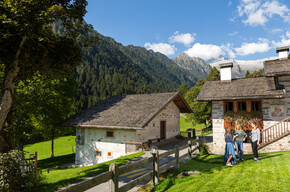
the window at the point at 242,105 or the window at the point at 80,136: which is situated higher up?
the window at the point at 242,105

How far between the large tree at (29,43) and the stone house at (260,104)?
10.9m

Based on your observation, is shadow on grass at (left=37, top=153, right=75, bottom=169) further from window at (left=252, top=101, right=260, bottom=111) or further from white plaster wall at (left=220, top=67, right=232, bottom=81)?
window at (left=252, top=101, right=260, bottom=111)

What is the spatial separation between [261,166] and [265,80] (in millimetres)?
9888

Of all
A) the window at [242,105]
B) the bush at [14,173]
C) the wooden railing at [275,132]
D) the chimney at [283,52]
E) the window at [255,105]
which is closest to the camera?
the bush at [14,173]

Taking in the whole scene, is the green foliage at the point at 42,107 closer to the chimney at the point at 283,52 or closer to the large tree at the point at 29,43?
the large tree at the point at 29,43

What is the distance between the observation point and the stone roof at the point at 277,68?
12.6 metres

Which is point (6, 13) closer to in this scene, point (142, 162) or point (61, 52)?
point (61, 52)

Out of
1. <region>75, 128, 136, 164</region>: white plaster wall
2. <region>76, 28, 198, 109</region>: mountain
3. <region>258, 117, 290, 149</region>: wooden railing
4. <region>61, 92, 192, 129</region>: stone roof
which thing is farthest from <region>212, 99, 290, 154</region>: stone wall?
<region>76, 28, 198, 109</region>: mountain

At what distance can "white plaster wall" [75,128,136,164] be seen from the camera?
53.9 feet

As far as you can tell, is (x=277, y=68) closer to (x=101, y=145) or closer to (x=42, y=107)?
(x=101, y=145)

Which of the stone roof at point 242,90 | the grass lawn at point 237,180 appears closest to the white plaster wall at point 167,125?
the stone roof at point 242,90

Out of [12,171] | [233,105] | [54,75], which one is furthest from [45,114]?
[233,105]

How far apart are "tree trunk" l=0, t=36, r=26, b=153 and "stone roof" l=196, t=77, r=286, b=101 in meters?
12.7

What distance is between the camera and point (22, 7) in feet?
23.1
